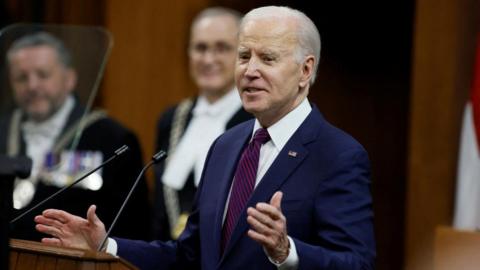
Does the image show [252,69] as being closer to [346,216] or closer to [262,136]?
[262,136]

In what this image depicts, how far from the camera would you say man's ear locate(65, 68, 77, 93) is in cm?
552

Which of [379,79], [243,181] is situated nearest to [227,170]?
[243,181]

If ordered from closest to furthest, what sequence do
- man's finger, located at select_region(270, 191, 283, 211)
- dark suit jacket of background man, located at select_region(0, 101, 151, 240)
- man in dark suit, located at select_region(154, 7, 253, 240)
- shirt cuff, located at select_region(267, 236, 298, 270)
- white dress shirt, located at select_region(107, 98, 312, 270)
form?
man's finger, located at select_region(270, 191, 283, 211), shirt cuff, located at select_region(267, 236, 298, 270), white dress shirt, located at select_region(107, 98, 312, 270), dark suit jacket of background man, located at select_region(0, 101, 151, 240), man in dark suit, located at select_region(154, 7, 253, 240)

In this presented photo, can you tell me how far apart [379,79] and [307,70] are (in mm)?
3291

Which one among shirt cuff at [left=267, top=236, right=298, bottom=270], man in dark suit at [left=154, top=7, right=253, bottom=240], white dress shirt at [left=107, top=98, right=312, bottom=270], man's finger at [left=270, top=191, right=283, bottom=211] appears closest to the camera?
man's finger at [left=270, top=191, right=283, bottom=211]

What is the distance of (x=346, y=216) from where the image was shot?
132 inches

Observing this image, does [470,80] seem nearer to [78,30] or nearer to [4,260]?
[78,30]

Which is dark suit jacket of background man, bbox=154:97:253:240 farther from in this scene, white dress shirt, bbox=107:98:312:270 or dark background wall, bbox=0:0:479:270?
white dress shirt, bbox=107:98:312:270

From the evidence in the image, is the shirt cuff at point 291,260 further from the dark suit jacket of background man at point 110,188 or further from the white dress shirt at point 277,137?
the dark suit jacket of background man at point 110,188

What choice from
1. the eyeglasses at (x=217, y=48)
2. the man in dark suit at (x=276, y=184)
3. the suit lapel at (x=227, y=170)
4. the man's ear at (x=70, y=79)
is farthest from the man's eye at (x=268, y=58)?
the man's ear at (x=70, y=79)

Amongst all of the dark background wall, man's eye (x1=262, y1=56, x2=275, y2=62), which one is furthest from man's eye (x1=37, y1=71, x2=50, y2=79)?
man's eye (x1=262, y1=56, x2=275, y2=62)

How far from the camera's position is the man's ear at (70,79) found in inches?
217

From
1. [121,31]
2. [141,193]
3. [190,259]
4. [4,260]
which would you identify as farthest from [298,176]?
[121,31]

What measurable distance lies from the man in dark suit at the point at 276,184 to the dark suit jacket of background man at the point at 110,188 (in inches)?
54.2
